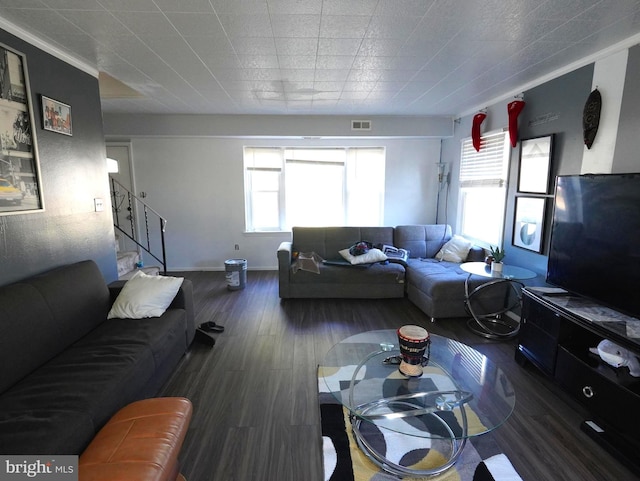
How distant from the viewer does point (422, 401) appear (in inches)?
69.9

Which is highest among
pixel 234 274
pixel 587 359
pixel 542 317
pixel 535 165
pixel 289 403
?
pixel 535 165

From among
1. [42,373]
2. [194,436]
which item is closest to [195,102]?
[42,373]

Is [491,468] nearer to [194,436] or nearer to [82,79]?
[194,436]

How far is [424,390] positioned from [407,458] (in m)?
0.36

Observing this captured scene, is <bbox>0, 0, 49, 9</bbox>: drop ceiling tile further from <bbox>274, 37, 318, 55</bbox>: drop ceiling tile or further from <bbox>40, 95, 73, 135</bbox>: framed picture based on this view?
<bbox>274, 37, 318, 55</bbox>: drop ceiling tile

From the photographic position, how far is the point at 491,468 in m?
1.68

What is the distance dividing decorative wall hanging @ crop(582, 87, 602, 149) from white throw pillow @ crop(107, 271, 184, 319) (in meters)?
3.54

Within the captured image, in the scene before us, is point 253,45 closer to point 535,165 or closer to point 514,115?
point 514,115

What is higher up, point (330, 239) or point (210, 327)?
point (330, 239)

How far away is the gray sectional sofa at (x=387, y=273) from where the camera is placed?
3.50m

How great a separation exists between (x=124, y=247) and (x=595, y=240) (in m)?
6.07

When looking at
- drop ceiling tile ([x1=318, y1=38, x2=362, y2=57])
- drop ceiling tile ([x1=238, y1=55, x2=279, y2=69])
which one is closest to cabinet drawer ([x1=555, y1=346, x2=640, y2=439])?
drop ceiling tile ([x1=318, y1=38, x2=362, y2=57])

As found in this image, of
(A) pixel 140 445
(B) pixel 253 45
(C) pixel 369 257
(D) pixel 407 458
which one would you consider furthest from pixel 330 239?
(A) pixel 140 445

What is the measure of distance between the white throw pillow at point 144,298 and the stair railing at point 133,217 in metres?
2.78
